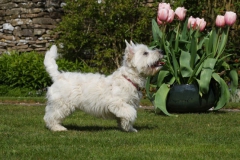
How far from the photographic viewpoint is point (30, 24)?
17.8 metres

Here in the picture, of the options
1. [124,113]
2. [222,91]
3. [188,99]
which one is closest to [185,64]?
[188,99]

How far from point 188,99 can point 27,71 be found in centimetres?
622

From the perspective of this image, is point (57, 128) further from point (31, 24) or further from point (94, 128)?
point (31, 24)

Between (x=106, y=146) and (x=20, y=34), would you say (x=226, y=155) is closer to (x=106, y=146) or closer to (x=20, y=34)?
(x=106, y=146)

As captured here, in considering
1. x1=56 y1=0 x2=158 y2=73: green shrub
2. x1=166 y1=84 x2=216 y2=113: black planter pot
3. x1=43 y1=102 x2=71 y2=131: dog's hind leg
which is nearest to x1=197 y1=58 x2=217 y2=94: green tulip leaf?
x1=166 y1=84 x2=216 y2=113: black planter pot

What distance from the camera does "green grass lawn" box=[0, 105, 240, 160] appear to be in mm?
6594

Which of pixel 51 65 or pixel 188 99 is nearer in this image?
pixel 51 65

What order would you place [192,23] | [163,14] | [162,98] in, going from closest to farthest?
[163,14] → [162,98] → [192,23]

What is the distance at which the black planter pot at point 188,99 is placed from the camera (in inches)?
443

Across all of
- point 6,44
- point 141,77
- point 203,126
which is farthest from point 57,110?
point 6,44

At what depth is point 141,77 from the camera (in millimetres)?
8562

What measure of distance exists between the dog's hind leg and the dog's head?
1.17 meters

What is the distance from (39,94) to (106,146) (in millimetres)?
8989

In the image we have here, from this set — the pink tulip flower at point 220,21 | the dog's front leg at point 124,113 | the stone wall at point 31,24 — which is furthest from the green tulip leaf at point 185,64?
the stone wall at point 31,24
